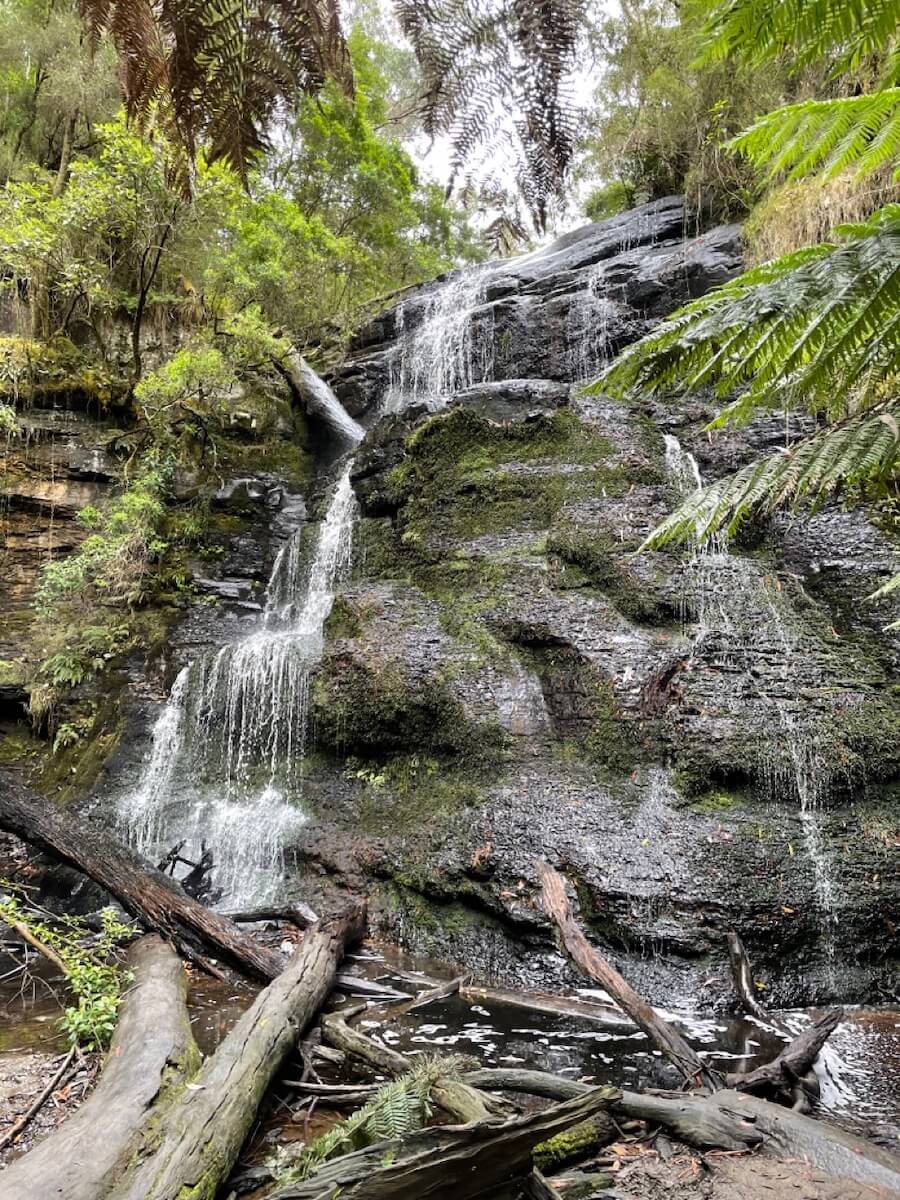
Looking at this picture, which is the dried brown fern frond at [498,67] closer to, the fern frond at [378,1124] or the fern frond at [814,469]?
the fern frond at [814,469]

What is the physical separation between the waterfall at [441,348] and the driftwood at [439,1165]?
9782 millimetres

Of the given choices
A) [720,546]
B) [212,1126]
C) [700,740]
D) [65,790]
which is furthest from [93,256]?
[212,1126]

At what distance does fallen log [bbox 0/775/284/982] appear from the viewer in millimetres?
4410

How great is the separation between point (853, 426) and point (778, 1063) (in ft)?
8.77

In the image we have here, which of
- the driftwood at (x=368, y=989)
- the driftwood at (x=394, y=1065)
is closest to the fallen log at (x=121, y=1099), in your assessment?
the driftwood at (x=394, y=1065)

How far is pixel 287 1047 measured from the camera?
3150 mm

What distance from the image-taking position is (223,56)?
1362 millimetres

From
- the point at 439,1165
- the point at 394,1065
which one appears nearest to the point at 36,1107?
the point at 394,1065

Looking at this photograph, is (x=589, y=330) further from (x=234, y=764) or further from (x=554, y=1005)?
(x=554, y=1005)

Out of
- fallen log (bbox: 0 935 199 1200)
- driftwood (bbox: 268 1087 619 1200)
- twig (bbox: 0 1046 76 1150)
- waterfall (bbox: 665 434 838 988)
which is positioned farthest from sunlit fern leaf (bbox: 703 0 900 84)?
twig (bbox: 0 1046 76 1150)

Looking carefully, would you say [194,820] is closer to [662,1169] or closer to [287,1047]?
[287,1047]

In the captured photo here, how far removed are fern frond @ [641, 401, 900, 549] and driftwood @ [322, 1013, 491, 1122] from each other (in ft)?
6.25

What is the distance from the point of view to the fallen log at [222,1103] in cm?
216

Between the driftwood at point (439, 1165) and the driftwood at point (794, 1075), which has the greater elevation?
the driftwood at point (439, 1165)
